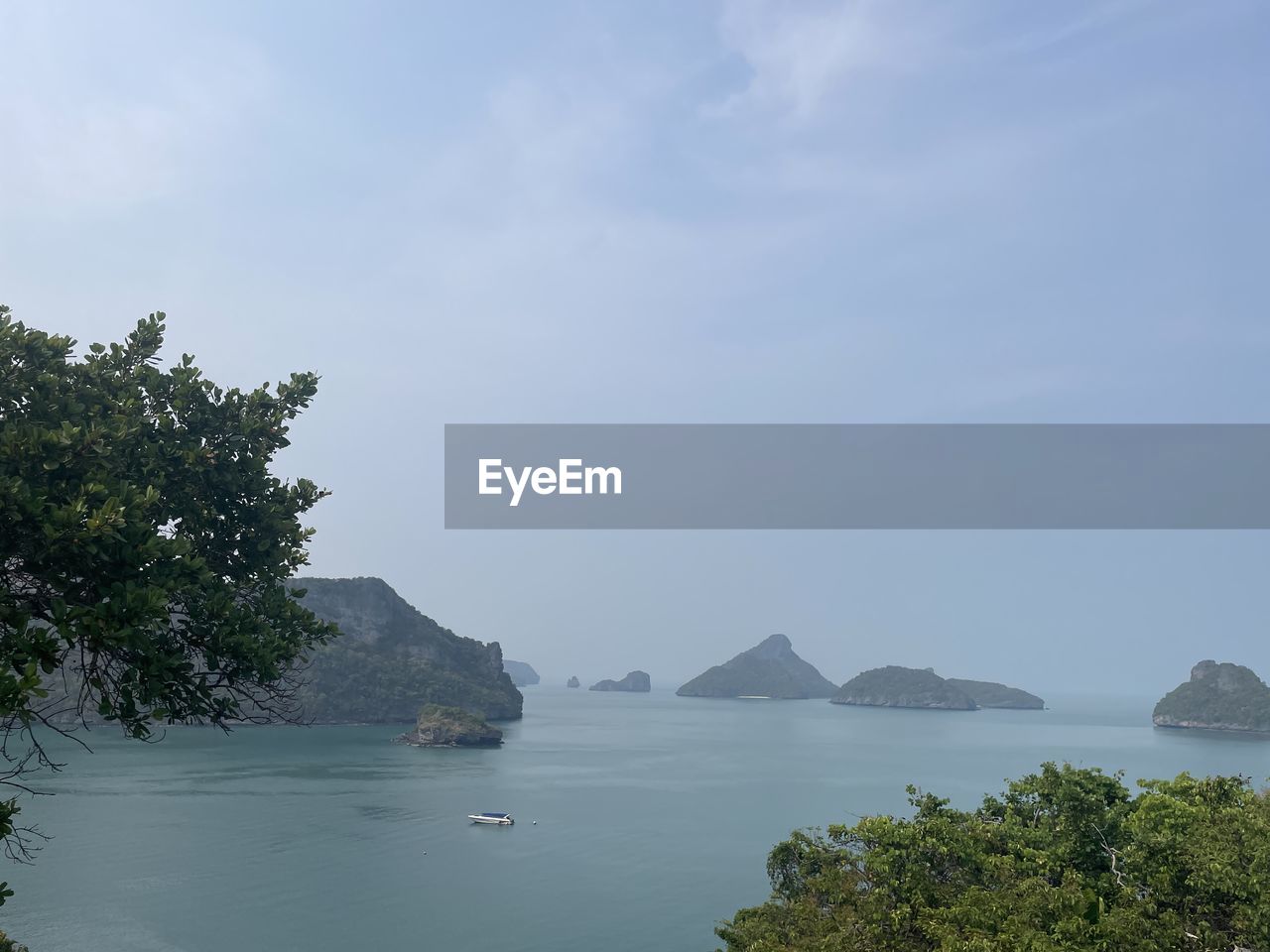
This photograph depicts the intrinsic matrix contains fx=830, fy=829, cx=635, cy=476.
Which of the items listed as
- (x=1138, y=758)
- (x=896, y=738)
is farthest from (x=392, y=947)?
(x=896, y=738)

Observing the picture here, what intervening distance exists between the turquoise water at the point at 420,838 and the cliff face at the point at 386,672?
2793cm

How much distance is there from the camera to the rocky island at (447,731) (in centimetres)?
13212

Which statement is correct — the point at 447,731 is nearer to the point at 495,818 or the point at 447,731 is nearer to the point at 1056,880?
the point at 495,818

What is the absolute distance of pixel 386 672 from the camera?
176 meters

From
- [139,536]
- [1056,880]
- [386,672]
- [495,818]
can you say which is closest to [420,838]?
[495,818]

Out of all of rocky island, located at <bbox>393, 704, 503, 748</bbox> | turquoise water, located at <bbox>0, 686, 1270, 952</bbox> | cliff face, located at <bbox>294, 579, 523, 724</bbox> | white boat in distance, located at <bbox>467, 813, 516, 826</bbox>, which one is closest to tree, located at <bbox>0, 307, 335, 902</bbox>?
turquoise water, located at <bbox>0, 686, 1270, 952</bbox>

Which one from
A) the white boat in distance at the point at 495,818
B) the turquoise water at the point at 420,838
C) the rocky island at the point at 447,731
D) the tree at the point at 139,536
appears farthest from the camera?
the rocky island at the point at 447,731

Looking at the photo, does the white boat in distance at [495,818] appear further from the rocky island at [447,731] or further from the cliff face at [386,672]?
the cliff face at [386,672]

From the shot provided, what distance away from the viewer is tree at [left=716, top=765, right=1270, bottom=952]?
16.0m

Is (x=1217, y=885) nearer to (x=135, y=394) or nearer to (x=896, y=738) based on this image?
(x=135, y=394)

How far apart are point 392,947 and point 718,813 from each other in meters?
46.1

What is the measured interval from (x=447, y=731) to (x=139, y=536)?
131m

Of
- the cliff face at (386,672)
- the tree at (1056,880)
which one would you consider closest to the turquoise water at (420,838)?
the tree at (1056,880)

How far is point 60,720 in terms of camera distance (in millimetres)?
128000
